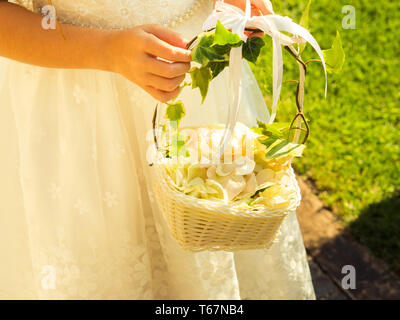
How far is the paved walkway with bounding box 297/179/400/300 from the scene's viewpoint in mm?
1848

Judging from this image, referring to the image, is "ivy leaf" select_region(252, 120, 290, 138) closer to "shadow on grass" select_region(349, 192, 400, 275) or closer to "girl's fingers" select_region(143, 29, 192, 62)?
"girl's fingers" select_region(143, 29, 192, 62)

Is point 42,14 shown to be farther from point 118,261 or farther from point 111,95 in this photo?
point 118,261

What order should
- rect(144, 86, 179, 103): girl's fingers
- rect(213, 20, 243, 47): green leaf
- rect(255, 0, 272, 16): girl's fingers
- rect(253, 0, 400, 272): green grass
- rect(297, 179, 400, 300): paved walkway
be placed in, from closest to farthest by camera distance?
1. rect(213, 20, 243, 47): green leaf
2. rect(144, 86, 179, 103): girl's fingers
3. rect(255, 0, 272, 16): girl's fingers
4. rect(297, 179, 400, 300): paved walkway
5. rect(253, 0, 400, 272): green grass

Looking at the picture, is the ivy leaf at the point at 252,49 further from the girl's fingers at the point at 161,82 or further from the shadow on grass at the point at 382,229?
the shadow on grass at the point at 382,229

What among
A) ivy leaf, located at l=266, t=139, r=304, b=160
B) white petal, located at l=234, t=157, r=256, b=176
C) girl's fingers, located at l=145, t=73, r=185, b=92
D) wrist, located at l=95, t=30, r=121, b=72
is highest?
wrist, located at l=95, t=30, r=121, b=72

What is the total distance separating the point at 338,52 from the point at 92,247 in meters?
0.88

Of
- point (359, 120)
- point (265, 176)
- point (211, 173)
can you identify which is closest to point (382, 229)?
point (359, 120)

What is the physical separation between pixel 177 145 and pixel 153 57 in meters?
0.21

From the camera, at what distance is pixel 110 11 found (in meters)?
1.12

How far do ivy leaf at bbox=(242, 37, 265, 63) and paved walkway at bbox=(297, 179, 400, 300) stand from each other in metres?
1.27

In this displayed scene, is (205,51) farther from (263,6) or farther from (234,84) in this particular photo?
(263,6)

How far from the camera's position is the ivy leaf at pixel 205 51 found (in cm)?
88

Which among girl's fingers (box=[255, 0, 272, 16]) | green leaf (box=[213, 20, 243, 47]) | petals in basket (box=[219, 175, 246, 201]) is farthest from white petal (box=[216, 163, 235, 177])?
girl's fingers (box=[255, 0, 272, 16])
